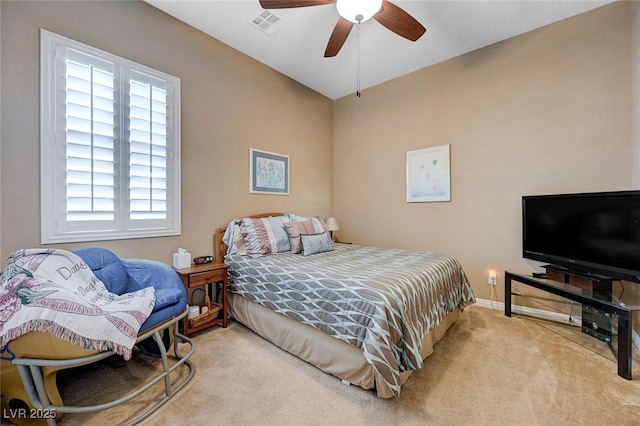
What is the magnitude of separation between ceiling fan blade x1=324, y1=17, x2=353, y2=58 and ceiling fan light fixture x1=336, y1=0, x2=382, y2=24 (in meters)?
0.16

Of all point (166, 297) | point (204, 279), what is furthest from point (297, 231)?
point (166, 297)

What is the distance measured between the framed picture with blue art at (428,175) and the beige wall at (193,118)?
4.97 ft

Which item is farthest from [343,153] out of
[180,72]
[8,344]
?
[8,344]

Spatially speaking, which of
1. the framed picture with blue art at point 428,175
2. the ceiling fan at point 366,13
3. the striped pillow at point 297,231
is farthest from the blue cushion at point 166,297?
the framed picture with blue art at point 428,175

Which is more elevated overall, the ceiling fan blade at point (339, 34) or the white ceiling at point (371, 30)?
the white ceiling at point (371, 30)

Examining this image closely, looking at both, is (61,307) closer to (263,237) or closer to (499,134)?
(263,237)

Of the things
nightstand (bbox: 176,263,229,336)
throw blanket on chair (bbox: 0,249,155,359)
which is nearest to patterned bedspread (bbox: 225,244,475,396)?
nightstand (bbox: 176,263,229,336)

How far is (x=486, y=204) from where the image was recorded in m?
3.20

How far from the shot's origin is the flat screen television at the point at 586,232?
2090 millimetres

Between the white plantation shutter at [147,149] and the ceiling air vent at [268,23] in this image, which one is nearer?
the white plantation shutter at [147,149]

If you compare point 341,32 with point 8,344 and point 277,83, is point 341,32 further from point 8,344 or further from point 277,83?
point 8,344

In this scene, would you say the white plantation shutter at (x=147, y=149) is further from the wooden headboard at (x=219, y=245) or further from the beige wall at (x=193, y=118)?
the wooden headboard at (x=219, y=245)

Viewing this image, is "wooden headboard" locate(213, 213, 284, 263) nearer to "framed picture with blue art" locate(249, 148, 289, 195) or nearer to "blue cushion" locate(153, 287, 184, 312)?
"framed picture with blue art" locate(249, 148, 289, 195)

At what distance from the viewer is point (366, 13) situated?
2021 mm
